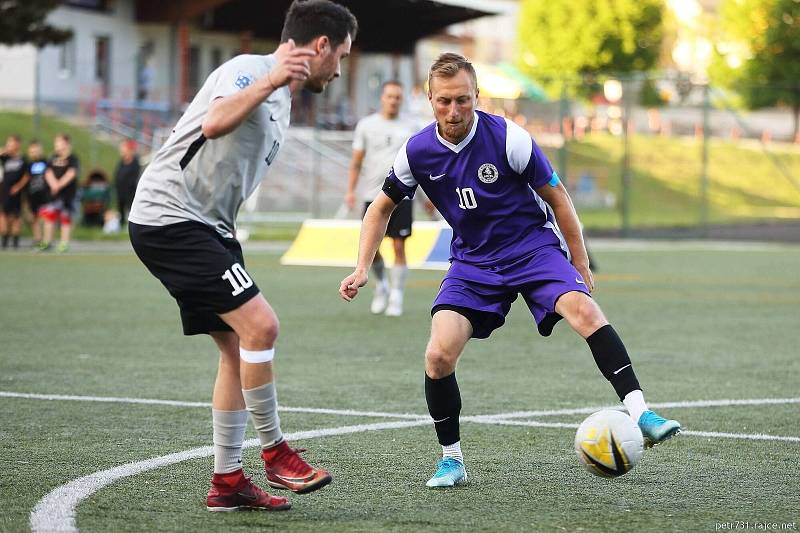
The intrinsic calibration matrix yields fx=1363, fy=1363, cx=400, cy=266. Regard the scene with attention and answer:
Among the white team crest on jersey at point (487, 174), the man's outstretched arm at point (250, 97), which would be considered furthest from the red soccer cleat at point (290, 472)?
the white team crest on jersey at point (487, 174)

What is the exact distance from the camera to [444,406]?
5664 mm

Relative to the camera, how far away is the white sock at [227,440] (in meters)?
5.06

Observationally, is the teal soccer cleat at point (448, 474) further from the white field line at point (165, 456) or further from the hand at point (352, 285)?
the white field line at point (165, 456)

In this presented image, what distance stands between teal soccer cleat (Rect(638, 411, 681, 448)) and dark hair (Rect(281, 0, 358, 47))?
1877mm

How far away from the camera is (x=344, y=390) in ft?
26.9

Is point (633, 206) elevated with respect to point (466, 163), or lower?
lower

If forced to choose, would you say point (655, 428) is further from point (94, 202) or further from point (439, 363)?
point (94, 202)

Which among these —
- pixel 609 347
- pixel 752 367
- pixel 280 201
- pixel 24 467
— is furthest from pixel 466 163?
pixel 280 201

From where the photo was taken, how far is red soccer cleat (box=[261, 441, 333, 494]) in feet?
16.6

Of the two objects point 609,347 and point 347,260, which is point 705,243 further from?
point 609,347

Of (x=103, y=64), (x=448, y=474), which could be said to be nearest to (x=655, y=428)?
(x=448, y=474)

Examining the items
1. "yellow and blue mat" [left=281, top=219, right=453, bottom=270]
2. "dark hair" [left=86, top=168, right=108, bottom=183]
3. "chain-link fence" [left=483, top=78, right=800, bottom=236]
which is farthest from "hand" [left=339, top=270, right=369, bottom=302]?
"chain-link fence" [left=483, top=78, right=800, bottom=236]

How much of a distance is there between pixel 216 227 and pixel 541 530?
5.29ft

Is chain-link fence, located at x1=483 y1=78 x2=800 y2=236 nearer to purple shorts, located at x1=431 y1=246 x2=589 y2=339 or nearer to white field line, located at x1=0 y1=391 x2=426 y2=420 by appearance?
white field line, located at x1=0 y1=391 x2=426 y2=420
